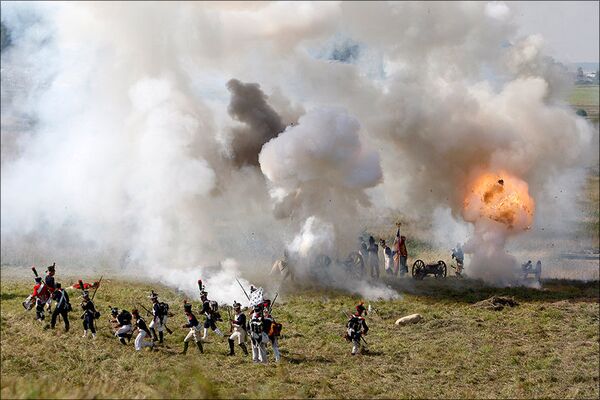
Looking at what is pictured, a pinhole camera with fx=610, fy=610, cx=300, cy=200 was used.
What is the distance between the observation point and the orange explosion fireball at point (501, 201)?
40.4m

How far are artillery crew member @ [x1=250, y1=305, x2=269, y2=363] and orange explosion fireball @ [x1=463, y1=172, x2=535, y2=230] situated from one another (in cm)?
2492

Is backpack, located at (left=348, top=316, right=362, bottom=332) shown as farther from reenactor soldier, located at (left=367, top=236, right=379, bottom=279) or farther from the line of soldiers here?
reenactor soldier, located at (left=367, top=236, right=379, bottom=279)

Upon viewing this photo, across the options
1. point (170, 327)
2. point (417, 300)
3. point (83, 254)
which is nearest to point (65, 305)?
point (170, 327)

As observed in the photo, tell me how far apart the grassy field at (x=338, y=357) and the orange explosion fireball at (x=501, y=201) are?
9.96 meters

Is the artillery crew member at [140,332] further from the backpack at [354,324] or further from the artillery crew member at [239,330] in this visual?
the backpack at [354,324]

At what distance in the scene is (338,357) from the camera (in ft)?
71.1

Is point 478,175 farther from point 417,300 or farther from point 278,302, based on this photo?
point 278,302

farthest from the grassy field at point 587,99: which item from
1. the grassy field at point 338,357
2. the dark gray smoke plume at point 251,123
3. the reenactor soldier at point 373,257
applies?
the grassy field at point 338,357

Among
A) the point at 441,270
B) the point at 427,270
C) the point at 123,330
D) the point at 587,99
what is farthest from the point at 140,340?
the point at 587,99

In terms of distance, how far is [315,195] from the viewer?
37.8 metres

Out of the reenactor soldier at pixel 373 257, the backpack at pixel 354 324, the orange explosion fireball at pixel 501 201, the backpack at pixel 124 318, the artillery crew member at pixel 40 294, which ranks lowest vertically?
the backpack at pixel 354 324

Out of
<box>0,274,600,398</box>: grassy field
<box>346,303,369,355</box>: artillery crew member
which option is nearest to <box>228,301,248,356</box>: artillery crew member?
<box>0,274,600,398</box>: grassy field

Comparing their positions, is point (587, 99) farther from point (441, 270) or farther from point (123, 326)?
point (123, 326)

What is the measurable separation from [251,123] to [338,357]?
2614 centimetres
